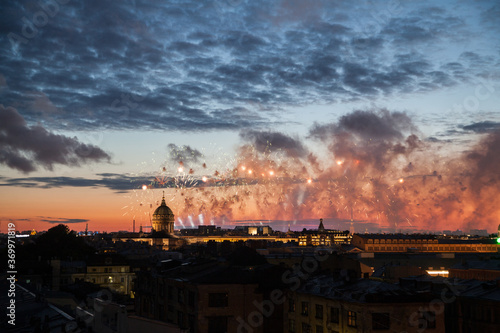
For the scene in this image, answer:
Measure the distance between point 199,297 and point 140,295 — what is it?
14.9 m

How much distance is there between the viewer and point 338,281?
41812 mm

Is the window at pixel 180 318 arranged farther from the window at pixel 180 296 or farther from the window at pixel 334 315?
the window at pixel 334 315

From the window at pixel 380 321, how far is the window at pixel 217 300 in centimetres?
1142

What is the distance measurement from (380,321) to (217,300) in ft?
39.7

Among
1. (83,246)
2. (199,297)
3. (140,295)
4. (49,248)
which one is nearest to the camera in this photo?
(199,297)

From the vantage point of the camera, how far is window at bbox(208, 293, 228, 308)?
4178 cm

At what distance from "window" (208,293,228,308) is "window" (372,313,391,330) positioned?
11.4 meters

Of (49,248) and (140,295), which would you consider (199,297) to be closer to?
(140,295)

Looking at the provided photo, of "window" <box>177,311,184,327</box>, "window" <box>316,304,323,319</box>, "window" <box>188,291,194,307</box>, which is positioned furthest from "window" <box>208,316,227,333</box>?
"window" <box>316,304,323,319</box>

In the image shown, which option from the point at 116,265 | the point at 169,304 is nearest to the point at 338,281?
the point at 169,304

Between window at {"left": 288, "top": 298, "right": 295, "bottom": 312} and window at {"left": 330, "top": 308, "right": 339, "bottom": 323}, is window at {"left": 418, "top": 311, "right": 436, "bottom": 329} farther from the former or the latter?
window at {"left": 288, "top": 298, "right": 295, "bottom": 312}

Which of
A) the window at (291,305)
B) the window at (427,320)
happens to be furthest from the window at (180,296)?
the window at (427,320)

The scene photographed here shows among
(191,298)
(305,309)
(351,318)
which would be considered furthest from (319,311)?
(191,298)

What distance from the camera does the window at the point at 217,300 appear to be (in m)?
41.8
